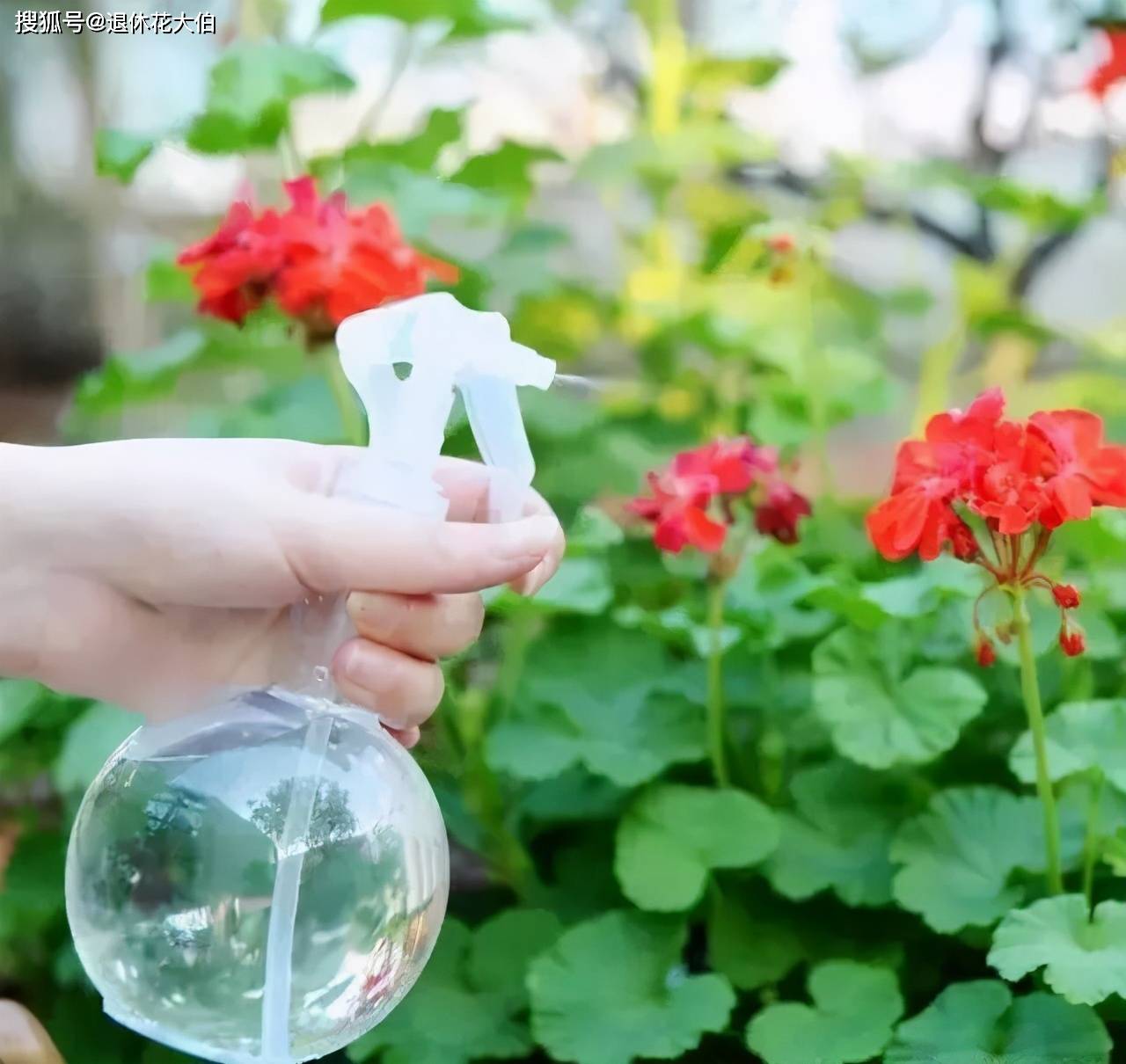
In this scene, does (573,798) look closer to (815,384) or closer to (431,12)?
(815,384)

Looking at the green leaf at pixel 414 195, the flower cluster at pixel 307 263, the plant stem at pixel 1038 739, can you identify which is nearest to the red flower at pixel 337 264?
the flower cluster at pixel 307 263

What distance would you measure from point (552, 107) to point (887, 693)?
2.82ft

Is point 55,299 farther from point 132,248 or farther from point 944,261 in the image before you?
point 944,261

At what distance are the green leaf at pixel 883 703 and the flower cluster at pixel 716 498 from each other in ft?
0.26

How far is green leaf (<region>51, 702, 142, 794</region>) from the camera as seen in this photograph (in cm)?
72

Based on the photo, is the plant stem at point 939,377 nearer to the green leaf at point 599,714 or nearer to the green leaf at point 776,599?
the green leaf at point 776,599

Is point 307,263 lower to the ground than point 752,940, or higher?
higher

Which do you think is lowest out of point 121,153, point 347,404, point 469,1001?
point 469,1001

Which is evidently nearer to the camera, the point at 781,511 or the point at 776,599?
the point at 781,511

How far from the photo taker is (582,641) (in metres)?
0.84

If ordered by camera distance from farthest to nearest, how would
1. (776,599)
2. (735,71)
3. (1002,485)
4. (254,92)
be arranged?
(735,71) < (254,92) < (776,599) < (1002,485)

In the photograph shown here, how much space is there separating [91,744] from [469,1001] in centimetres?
28

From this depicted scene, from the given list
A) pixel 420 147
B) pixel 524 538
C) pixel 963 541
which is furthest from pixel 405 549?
pixel 420 147

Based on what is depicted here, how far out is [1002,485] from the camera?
503 millimetres
